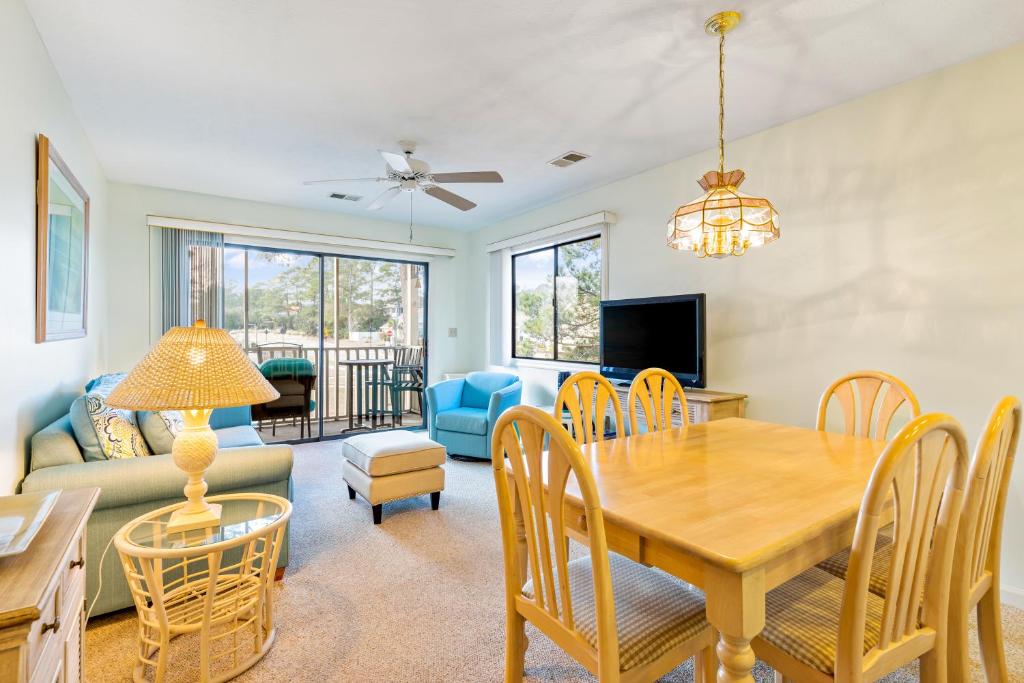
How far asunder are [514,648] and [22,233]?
95.8 inches

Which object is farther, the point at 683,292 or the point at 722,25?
the point at 683,292

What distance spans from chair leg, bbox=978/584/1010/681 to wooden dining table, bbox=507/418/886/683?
0.49 m

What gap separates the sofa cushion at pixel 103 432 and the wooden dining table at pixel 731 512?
184cm

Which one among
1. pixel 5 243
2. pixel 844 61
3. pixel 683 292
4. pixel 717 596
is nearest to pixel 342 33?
pixel 5 243

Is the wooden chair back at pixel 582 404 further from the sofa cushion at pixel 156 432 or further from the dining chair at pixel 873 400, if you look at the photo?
the sofa cushion at pixel 156 432

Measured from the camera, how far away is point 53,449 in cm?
194

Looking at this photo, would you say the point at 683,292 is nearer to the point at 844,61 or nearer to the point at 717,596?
the point at 844,61

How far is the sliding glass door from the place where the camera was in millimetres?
4898

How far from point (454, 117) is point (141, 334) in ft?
11.5

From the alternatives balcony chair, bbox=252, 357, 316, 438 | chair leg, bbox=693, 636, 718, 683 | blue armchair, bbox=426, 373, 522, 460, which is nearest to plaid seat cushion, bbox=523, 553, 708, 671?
chair leg, bbox=693, 636, 718, 683

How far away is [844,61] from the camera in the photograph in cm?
230

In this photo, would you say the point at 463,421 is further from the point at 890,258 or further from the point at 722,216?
the point at 890,258

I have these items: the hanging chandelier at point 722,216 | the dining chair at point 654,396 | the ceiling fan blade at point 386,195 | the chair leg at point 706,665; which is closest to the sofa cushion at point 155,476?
the dining chair at point 654,396

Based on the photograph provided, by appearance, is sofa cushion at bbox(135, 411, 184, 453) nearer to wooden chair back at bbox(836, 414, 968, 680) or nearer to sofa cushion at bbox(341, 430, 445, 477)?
sofa cushion at bbox(341, 430, 445, 477)
